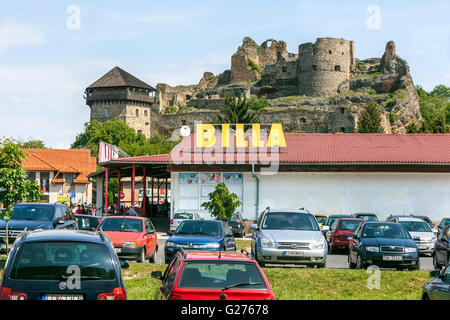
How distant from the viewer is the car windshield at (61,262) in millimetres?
8344

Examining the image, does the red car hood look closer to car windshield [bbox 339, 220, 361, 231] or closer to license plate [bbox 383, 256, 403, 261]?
license plate [bbox 383, 256, 403, 261]

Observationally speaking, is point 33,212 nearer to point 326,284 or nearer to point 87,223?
point 87,223

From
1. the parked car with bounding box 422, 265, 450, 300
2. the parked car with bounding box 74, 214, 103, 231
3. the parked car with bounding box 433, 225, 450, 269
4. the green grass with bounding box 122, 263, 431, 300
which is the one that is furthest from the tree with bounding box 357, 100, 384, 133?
the parked car with bounding box 422, 265, 450, 300

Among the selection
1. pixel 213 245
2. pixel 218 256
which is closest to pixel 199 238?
pixel 213 245

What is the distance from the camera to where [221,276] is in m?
8.82

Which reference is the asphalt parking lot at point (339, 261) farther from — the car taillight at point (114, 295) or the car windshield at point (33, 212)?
the car taillight at point (114, 295)

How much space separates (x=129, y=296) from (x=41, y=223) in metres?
6.88

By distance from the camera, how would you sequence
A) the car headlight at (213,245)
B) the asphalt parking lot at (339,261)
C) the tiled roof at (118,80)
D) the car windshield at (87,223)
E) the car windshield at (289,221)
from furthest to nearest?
the tiled roof at (118,80)
the car windshield at (87,223)
the asphalt parking lot at (339,261)
the car windshield at (289,221)
the car headlight at (213,245)

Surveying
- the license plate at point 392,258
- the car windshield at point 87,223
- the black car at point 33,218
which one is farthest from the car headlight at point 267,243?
the car windshield at point 87,223

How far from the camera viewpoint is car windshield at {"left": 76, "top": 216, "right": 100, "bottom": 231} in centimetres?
2525

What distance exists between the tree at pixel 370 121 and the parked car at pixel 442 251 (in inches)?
2594

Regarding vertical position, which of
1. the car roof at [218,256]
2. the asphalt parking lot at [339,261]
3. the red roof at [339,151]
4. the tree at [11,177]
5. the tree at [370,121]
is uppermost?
the tree at [370,121]

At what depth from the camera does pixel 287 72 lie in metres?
115

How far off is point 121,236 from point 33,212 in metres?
2.73
